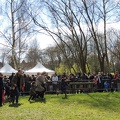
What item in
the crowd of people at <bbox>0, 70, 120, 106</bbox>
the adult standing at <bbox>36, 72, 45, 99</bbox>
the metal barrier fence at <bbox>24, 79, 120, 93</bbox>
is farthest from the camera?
the metal barrier fence at <bbox>24, 79, 120, 93</bbox>

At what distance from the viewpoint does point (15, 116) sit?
32.1 ft

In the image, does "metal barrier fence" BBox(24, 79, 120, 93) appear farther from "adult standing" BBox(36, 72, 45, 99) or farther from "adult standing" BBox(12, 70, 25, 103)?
"adult standing" BBox(12, 70, 25, 103)

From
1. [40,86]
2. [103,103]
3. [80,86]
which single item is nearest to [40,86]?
[40,86]

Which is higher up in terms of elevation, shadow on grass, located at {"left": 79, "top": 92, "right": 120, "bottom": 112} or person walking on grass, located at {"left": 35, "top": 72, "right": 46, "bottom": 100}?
person walking on grass, located at {"left": 35, "top": 72, "right": 46, "bottom": 100}

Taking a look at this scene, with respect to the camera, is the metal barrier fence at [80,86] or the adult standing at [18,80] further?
the metal barrier fence at [80,86]

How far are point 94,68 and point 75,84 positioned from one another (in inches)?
1516

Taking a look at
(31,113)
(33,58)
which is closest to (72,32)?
(31,113)

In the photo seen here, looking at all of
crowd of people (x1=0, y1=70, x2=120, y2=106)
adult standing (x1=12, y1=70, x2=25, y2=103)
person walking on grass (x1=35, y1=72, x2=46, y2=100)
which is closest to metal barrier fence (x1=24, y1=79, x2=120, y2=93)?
crowd of people (x1=0, y1=70, x2=120, y2=106)

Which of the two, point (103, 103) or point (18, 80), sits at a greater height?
point (18, 80)

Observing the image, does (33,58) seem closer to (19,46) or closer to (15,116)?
(19,46)

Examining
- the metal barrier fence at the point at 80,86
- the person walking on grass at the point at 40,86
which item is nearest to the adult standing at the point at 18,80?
the person walking on grass at the point at 40,86

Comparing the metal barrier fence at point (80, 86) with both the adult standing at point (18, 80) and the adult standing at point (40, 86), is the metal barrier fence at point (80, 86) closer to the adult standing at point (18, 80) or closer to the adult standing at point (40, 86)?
the adult standing at point (40, 86)

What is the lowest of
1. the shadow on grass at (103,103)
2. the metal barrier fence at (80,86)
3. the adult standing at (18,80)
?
the shadow on grass at (103,103)

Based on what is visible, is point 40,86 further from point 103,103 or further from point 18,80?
point 103,103
